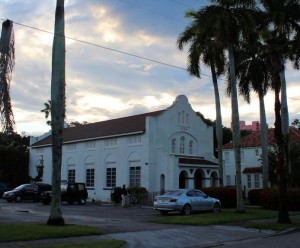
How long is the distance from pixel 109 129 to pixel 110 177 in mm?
5573

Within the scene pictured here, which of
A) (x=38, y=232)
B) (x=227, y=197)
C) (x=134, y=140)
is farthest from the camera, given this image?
(x=134, y=140)

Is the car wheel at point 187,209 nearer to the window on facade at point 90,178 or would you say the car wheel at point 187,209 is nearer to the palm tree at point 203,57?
the palm tree at point 203,57

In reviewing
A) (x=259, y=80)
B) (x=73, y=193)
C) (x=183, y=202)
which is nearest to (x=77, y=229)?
(x=183, y=202)

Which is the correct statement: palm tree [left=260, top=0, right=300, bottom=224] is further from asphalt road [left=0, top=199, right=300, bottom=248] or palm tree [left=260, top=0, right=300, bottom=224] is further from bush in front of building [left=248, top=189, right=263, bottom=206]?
bush in front of building [left=248, top=189, right=263, bottom=206]

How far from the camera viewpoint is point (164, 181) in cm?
4156

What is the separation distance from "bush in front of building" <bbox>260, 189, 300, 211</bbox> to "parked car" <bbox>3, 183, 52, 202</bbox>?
21.1 metres

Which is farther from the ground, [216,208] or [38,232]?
[216,208]

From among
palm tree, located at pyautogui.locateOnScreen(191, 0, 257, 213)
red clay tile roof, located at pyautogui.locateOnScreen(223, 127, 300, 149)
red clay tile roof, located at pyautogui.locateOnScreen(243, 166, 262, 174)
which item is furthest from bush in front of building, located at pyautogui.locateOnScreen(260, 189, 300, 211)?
red clay tile roof, located at pyautogui.locateOnScreen(223, 127, 300, 149)

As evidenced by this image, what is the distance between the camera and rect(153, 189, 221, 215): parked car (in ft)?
81.6

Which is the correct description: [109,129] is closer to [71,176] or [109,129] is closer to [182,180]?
[71,176]

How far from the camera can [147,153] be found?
42.2 m

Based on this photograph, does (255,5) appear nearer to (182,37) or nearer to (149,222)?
(182,37)

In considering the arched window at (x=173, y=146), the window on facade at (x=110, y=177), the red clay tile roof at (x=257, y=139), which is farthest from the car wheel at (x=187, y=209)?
the red clay tile roof at (x=257, y=139)

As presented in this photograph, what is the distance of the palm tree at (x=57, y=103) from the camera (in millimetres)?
17453
